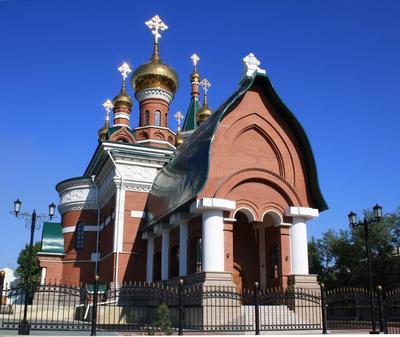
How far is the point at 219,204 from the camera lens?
50.6 ft

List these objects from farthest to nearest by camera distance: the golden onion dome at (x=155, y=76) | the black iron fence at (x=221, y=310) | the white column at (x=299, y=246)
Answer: the golden onion dome at (x=155, y=76), the white column at (x=299, y=246), the black iron fence at (x=221, y=310)

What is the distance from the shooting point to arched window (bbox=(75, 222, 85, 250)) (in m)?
26.9

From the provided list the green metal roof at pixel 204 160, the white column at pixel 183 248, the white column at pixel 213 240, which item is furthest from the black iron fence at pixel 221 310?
the green metal roof at pixel 204 160

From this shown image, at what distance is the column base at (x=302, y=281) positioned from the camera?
15.9m

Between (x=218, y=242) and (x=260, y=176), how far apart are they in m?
3.10

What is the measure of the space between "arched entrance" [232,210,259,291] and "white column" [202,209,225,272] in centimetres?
282

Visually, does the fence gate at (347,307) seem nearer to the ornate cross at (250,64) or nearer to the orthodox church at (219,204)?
the orthodox church at (219,204)

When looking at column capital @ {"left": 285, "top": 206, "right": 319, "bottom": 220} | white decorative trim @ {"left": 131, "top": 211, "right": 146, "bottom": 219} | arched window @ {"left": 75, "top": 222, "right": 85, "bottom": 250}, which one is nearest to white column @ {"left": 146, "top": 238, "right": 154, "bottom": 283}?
white decorative trim @ {"left": 131, "top": 211, "right": 146, "bottom": 219}

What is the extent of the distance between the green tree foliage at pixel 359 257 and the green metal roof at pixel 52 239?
1758 cm

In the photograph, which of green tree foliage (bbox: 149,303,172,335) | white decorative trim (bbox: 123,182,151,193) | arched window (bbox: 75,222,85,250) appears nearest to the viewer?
green tree foliage (bbox: 149,303,172,335)

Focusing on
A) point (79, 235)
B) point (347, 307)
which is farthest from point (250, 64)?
point (79, 235)

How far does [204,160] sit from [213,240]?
2766mm

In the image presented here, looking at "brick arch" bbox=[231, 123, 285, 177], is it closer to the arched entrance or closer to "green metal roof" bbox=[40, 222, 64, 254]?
the arched entrance

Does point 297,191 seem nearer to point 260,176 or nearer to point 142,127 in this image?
point 260,176
